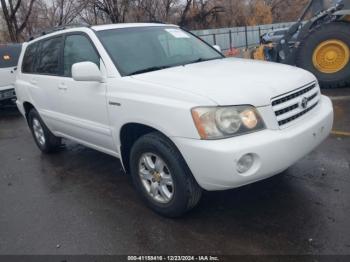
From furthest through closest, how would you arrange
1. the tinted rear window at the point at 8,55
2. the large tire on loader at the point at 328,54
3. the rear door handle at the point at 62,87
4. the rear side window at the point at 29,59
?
1. the tinted rear window at the point at 8,55
2. the large tire on loader at the point at 328,54
3. the rear side window at the point at 29,59
4. the rear door handle at the point at 62,87

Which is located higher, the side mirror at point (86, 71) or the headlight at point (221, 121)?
the side mirror at point (86, 71)

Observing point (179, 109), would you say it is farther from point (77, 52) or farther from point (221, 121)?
point (77, 52)

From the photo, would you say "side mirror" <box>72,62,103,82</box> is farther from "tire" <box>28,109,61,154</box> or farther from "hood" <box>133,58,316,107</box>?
"tire" <box>28,109,61,154</box>

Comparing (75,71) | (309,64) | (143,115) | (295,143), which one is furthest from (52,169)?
(309,64)

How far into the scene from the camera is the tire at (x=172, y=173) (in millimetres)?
3268

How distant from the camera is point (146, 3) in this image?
72.6ft

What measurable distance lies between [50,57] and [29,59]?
902mm

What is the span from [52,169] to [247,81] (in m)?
3.27

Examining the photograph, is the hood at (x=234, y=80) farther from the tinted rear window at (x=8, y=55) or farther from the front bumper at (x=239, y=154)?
the tinted rear window at (x=8, y=55)

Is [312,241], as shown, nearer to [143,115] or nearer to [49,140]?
[143,115]

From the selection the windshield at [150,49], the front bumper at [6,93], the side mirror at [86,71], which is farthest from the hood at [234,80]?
the front bumper at [6,93]

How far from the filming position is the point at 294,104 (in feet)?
11.1

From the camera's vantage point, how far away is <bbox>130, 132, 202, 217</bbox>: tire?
3268 mm

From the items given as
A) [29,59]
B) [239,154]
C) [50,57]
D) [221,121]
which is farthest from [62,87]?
[239,154]
